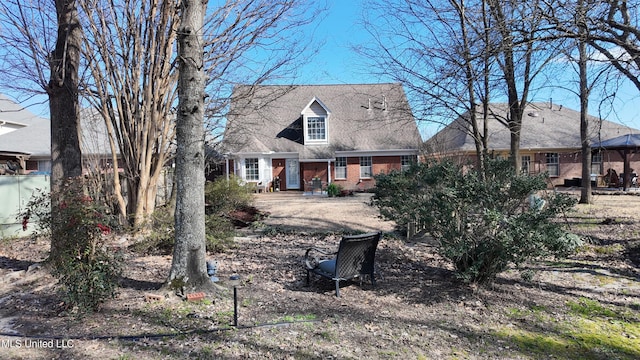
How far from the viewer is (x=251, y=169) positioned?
2423 centimetres

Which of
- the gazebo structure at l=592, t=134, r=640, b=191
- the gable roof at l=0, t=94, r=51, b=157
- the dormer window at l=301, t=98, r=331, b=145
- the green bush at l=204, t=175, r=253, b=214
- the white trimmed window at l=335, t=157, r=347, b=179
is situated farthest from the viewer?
the white trimmed window at l=335, t=157, r=347, b=179

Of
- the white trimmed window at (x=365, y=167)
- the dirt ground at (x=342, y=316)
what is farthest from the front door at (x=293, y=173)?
the dirt ground at (x=342, y=316)

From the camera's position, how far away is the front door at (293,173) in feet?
82.1

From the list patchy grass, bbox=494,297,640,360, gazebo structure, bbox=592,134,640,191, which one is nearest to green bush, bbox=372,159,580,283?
patchy grass, bbox=494,297,640,360

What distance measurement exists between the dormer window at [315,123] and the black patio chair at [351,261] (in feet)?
66.3

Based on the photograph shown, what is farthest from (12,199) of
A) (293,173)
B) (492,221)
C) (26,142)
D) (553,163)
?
(553,163)

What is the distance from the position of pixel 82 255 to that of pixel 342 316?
111 inches

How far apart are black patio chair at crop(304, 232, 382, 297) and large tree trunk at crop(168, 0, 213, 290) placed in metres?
1.54

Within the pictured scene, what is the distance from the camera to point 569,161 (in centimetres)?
2567

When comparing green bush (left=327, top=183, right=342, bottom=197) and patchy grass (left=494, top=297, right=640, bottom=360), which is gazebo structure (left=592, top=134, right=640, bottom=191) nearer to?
green bush (left=327, top=183, right=342, bottom=197)

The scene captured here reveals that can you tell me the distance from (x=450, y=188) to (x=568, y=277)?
112 inches

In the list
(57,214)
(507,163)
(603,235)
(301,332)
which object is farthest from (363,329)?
(603,235)

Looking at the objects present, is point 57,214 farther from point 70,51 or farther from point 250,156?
point 250,156

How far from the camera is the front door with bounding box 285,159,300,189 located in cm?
2503
